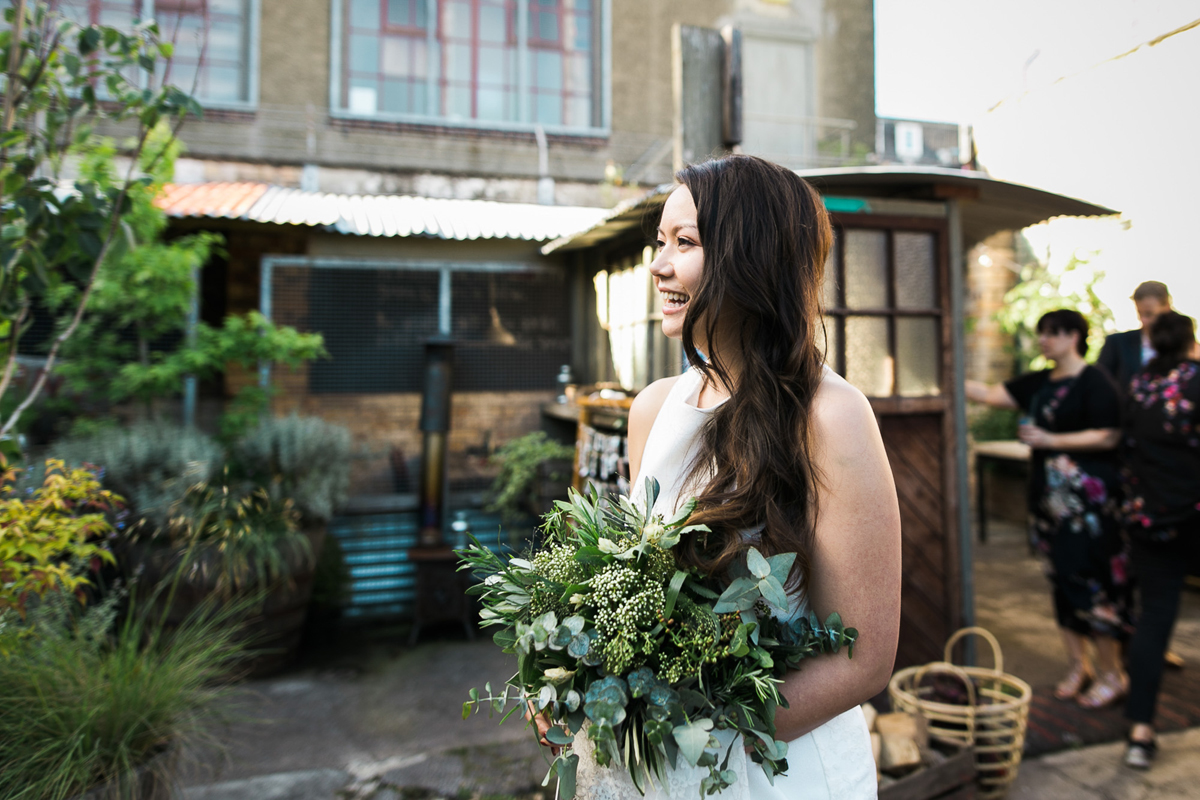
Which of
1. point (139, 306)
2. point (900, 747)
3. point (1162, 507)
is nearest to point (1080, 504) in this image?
point (1162, 507)

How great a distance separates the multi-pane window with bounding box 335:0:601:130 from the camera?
8.91 m

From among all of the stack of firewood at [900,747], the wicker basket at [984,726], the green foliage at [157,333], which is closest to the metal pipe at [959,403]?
the wicker basket at [984,726]

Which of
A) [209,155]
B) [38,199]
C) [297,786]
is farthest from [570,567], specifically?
[209,155]

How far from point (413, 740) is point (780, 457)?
10.4 feet

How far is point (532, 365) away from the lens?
675cm

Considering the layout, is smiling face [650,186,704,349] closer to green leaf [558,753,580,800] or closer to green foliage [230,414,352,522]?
green leaf [558,753,580,800]

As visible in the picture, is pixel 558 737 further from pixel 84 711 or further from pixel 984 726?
pixel 984 726

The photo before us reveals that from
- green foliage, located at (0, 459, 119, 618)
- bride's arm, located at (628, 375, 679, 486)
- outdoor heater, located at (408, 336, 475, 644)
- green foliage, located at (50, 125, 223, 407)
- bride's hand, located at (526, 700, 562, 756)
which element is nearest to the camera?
bride's hand, located at (526, 700, 562, 756)

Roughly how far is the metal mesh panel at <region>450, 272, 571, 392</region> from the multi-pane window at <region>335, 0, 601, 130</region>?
3.36 metres

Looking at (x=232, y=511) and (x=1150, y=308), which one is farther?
(x=232, y=511)

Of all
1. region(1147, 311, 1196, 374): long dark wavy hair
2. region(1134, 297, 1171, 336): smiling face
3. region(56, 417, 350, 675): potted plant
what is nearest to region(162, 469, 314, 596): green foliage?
region(56, 417, 350, 675): potted plant

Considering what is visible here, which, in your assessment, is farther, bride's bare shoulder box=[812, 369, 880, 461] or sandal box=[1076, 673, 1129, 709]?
sandal box=[1076, 673, 1129, 709]

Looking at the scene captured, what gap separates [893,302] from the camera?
385 centimetres

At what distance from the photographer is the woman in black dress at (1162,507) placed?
3182 millimetres
